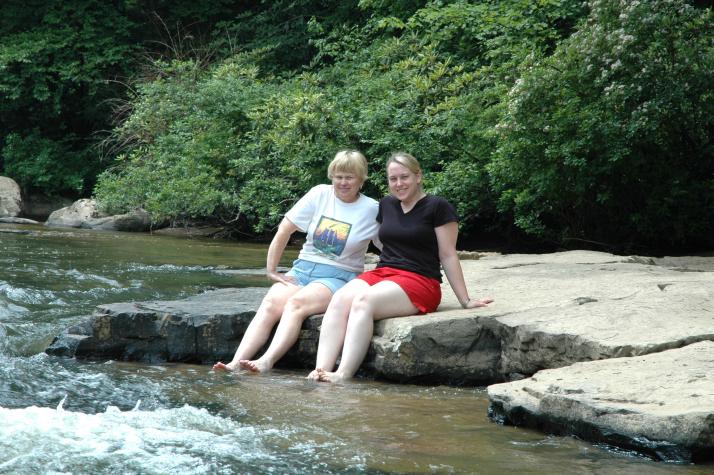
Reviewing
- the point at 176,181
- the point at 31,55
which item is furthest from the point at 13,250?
the point at 31,55

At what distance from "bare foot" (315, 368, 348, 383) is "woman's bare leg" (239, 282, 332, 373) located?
44cm

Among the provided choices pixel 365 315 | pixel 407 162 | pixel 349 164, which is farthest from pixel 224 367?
pixel 407 162

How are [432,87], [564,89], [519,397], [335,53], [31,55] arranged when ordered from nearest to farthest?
[519,397] < [564,89] < [432,87] < [335,53] < [31,55]

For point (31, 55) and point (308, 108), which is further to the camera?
point (31, 55)

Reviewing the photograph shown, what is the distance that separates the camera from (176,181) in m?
16.1

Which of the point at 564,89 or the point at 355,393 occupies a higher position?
the point at 564,89

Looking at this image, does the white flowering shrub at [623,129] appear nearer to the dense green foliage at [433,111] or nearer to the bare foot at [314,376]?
the dense green foliage at [433,111]

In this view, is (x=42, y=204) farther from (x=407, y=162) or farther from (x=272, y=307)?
(x=407, y=162)

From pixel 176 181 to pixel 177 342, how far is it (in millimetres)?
10507

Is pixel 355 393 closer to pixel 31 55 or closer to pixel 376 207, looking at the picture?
pixel 376 207

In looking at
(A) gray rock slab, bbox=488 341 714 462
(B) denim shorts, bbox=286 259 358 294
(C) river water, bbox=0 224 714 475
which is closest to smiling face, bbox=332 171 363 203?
(B) denim shorts, bbox=286 259 358 294

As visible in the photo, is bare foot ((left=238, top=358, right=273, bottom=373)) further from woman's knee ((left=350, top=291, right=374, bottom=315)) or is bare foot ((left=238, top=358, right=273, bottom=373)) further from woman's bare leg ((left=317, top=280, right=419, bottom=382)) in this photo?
woman's knee ((left=350, top=291, right=374, bottom=315))

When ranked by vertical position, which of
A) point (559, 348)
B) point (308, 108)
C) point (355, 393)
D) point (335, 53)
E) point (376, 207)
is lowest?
point (355, 393)

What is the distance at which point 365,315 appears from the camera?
5445 mm
